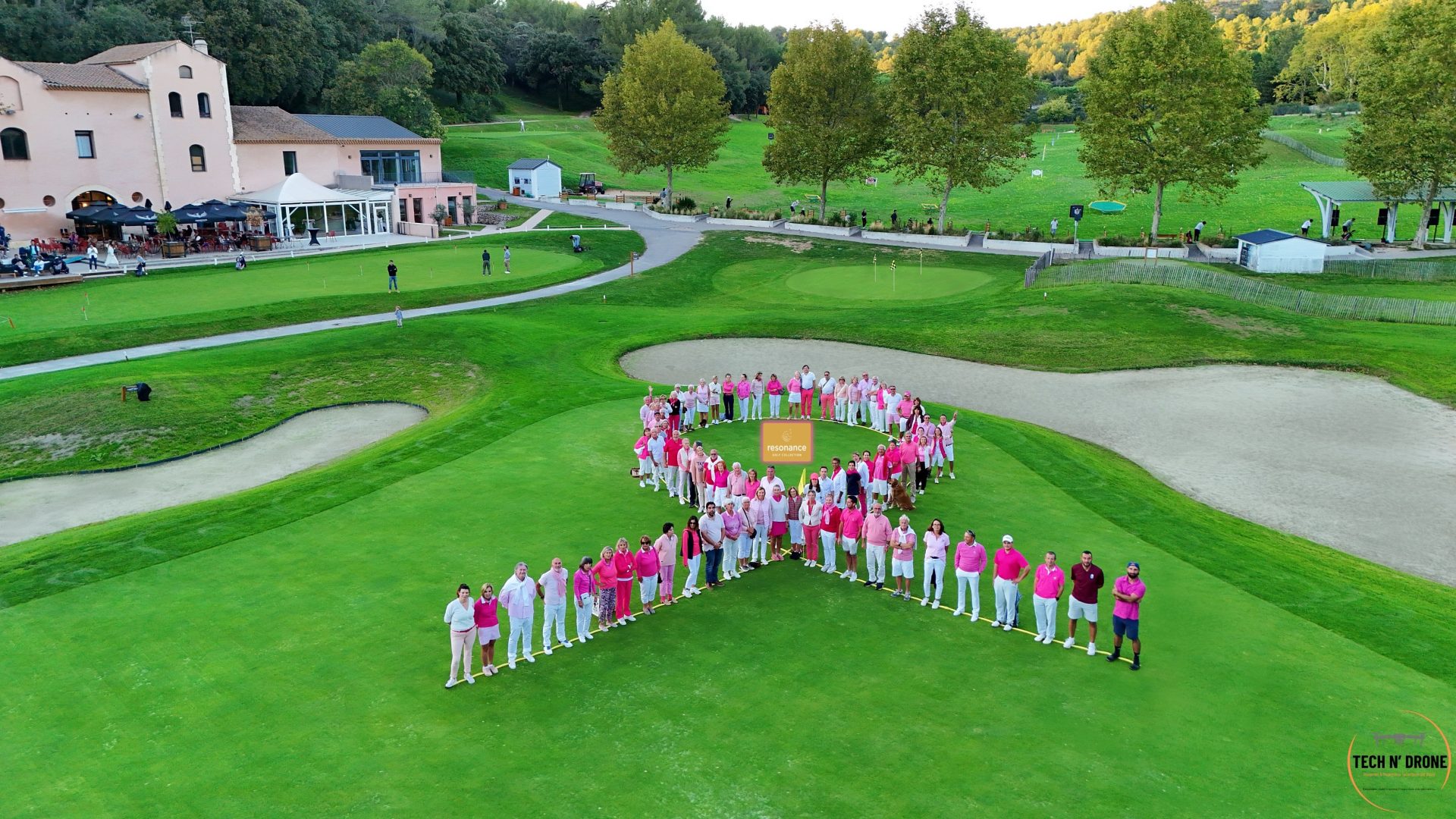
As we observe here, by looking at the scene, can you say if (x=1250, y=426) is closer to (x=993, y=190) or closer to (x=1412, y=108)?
(x=1412, y=108)

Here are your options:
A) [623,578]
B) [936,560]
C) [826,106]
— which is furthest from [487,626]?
[826,106]

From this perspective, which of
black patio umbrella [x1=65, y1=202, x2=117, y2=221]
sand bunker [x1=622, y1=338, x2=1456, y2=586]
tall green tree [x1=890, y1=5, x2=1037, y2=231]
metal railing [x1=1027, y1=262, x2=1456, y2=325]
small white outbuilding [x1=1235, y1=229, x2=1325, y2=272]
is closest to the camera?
sand bunker [x1=622, y1=338, x2=1456, y2=586]

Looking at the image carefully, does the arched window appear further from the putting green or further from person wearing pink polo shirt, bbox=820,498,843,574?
person wearing pink polo shirt, bbox=820,498,843,574

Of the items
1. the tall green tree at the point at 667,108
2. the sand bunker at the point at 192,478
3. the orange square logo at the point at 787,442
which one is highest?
the tall green tree at the point at 667,108

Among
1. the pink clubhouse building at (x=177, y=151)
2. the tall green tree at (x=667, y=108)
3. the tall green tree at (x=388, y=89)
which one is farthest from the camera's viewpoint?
the tall green tree at (x=388, y=89)

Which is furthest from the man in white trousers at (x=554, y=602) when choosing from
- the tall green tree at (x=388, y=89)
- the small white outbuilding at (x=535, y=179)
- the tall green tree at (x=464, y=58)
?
the tall green tree at (x=464, y=58)

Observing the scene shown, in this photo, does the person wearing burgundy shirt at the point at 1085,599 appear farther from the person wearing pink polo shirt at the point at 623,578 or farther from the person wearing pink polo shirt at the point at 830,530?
the person wearing pink polo shirt at the point at 623,578

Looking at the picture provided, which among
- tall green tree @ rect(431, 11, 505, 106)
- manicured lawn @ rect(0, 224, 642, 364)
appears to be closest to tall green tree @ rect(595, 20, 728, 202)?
manicured lawn @ rect(0, 224, 642, 364)
